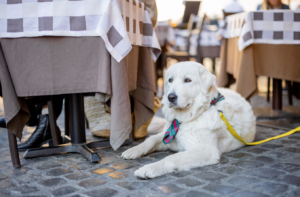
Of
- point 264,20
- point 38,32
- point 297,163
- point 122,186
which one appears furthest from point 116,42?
point 264,20

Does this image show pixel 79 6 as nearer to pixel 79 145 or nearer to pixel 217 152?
pixel 79 145

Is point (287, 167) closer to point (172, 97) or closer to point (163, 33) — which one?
point (172, 97)

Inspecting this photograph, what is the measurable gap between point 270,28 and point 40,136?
3095mm

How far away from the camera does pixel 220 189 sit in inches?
70.9

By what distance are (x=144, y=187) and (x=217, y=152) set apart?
0.77 metres

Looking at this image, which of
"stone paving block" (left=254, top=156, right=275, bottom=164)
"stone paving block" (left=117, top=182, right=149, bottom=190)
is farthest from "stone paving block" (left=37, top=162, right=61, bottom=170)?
"stone paving block" (left=254, top=156, right=275, bottom=164)

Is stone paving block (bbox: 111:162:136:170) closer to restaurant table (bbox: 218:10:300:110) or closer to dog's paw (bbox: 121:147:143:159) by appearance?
dog's paw (bbox: 121:147:143:159)

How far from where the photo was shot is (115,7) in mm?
2109

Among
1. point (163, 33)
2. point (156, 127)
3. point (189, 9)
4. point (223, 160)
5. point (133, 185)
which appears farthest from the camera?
point (189, 9)

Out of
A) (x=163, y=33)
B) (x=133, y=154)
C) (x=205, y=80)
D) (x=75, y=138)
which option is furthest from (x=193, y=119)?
(x=163, y=33)

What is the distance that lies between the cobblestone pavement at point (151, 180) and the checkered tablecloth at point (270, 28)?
1712 mm

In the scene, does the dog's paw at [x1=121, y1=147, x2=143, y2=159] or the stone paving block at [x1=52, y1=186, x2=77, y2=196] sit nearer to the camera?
the stone paving block at [x1=52, y1=186, x2=77, y2=196]

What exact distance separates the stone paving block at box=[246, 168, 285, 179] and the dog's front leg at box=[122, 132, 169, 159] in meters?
0.82

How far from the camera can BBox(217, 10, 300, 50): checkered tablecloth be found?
3744mm
